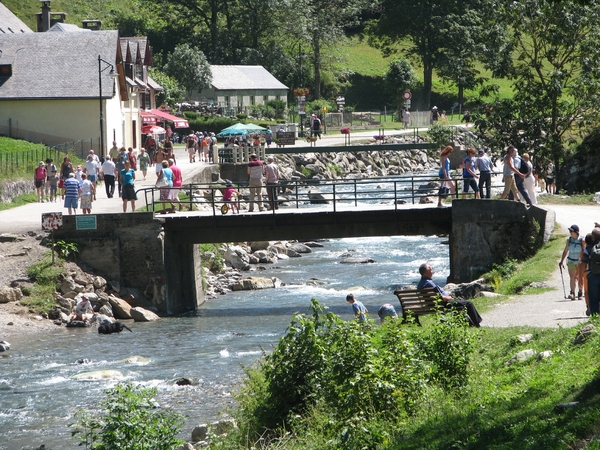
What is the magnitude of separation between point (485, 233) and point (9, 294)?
13.2 metres

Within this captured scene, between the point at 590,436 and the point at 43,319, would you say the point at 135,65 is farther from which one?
the point at 590,436

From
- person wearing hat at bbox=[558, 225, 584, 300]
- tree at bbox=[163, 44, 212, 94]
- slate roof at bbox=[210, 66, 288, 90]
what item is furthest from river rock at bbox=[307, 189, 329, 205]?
slate roof at bbox=[210, 66, 288, 90]

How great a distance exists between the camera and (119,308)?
92.1 ft

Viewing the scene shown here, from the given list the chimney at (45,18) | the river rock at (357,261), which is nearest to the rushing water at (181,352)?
the river rock at (357,261)

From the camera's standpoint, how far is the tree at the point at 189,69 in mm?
79188

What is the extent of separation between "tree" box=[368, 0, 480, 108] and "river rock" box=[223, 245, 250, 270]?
52820 mm

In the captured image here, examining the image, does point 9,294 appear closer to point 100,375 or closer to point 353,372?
point 100,375

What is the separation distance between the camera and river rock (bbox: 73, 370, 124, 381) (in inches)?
816

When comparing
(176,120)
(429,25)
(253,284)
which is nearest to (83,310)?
(253,284)

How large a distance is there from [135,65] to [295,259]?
2809 centimetres

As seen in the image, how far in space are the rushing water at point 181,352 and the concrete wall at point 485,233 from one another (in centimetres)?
257

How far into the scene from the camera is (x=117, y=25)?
302ft

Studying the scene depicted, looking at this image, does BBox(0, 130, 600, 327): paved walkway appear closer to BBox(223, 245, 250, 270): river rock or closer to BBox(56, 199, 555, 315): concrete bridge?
BBox(56, 199, 555, 315): concrete bridge

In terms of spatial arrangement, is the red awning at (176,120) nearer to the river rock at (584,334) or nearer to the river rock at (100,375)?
the river rock at (100,375)
